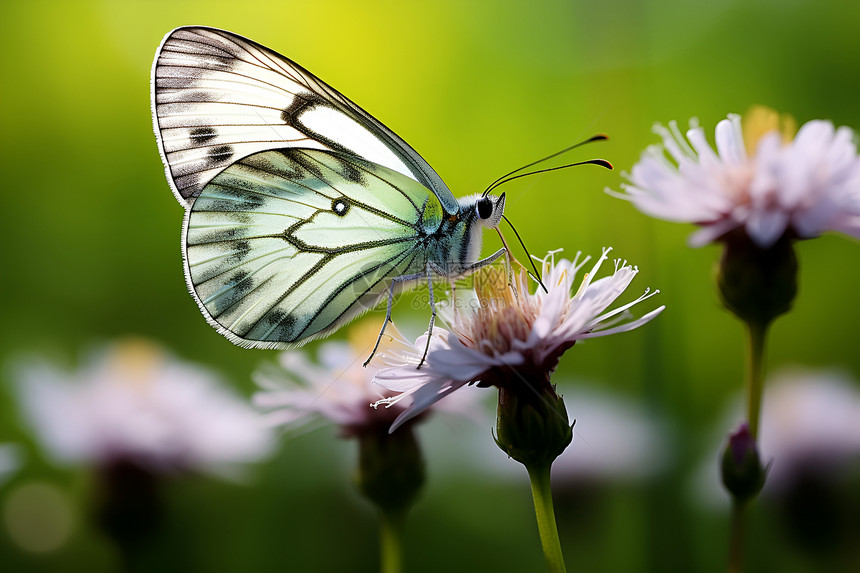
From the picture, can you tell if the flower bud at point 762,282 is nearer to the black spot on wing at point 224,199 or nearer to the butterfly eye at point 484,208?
the butterfly eye at point 484,208

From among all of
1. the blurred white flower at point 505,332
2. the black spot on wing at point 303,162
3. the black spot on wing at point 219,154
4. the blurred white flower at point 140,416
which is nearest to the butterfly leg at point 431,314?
the blurred white flower at point 505,332

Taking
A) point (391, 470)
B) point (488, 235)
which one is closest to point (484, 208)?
point (391, 470)

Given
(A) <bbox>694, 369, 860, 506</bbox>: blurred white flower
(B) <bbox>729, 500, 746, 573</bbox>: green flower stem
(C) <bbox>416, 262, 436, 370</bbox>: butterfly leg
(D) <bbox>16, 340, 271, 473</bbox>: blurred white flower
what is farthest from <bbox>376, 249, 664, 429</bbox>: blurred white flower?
(A) <bbox>694, 369, 860, 506</bbox>: blurred white flower

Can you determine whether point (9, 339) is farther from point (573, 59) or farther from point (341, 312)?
point (573, 59)

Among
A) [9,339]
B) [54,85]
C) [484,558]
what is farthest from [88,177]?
[484,558]

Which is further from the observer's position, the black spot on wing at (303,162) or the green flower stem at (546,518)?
the black spot on wing at (303,162)

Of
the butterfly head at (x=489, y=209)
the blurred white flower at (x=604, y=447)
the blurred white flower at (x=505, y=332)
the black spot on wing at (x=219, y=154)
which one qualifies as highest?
the black spot on wing at (x=219, y=154)

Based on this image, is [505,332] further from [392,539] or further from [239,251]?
[239,251]

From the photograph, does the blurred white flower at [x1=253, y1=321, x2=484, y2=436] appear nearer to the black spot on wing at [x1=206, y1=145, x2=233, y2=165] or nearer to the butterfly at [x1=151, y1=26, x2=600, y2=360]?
the butterfly at [x1=151, y1=26, x2=600, y2=360]
